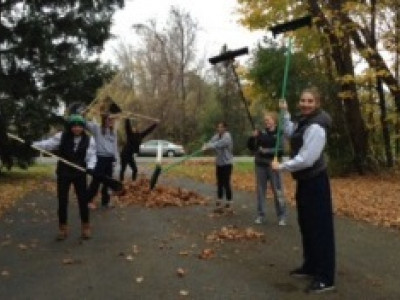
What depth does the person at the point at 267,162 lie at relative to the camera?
13086 mm

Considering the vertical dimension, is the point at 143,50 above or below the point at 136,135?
above

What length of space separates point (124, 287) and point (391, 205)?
10897mm

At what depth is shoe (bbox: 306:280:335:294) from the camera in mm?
7906

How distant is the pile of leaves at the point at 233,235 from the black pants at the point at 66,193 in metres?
1.96

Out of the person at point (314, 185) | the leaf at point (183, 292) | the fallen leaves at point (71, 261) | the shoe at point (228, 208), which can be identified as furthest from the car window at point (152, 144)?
the leaf at point (183, 292)

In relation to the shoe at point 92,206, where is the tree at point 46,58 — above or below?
above

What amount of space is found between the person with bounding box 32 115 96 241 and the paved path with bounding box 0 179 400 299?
371 mm

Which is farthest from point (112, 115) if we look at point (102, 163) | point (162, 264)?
point (162, 264)

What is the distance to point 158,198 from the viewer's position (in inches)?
668

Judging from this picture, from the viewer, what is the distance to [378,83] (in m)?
29.2

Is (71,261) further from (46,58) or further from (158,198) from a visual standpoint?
(46,58)

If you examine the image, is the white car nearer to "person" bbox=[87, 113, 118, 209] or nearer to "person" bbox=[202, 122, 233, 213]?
"person" bbox=[87, 113, 118, 209]

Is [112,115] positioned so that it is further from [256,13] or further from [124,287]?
[256,13]

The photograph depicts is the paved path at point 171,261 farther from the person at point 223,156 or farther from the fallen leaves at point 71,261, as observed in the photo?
the person at point 223,156
